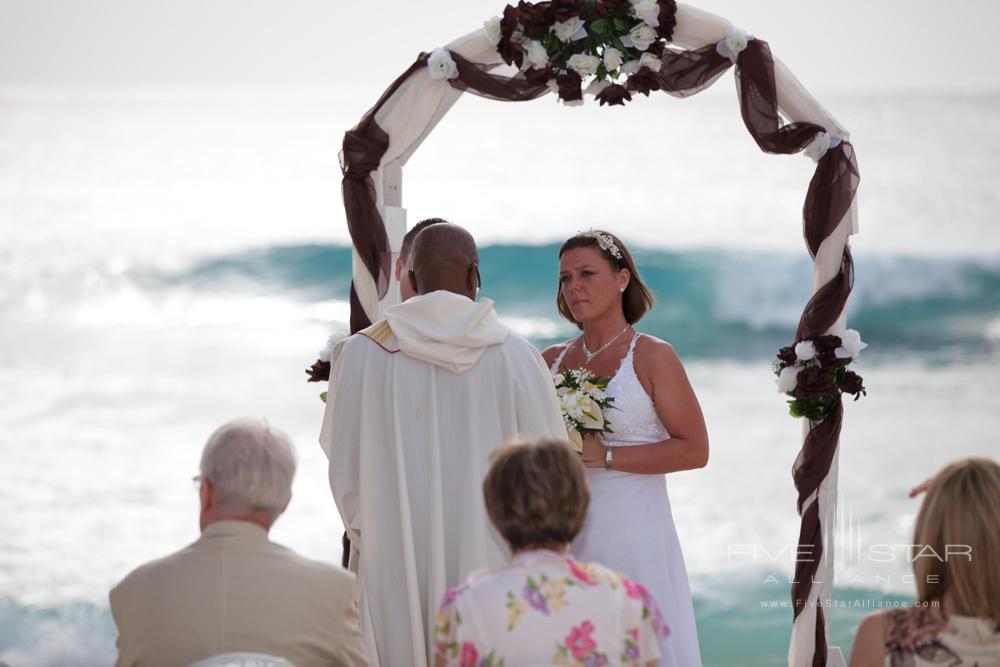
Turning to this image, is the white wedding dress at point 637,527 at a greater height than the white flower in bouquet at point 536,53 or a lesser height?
lesser

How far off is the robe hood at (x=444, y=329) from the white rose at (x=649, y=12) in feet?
5.29

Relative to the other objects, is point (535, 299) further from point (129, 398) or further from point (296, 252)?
point (129, 398)

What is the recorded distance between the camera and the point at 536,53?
15.8ft

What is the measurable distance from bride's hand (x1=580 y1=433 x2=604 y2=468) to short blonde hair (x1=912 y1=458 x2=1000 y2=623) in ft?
6.44

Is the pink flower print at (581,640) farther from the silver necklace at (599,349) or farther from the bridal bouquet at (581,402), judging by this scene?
the silver necklace at (599,349)

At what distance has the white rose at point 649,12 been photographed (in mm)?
4711

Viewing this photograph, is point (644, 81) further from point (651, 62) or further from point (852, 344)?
point (852, 344)

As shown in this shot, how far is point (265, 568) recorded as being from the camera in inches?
112

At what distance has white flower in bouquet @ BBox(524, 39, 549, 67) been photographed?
482 centimetres

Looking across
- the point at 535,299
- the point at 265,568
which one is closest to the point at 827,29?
the point at 535,299

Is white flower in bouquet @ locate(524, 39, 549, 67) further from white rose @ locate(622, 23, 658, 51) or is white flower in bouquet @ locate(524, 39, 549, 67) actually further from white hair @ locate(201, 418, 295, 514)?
white hair @ locate(201, 418, 295, 514)

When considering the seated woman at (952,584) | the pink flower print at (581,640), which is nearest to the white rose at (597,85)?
the seated woman at (952,584)

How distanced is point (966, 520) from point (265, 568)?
1604 millimetres

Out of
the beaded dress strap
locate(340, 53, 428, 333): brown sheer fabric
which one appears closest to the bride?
the beaded dress strap
